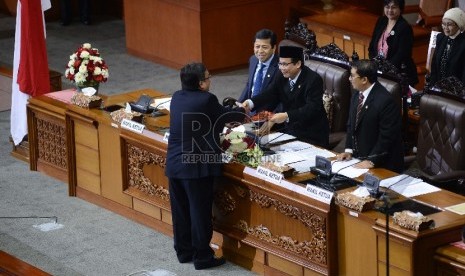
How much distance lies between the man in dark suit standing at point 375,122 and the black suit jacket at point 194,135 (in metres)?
0.83

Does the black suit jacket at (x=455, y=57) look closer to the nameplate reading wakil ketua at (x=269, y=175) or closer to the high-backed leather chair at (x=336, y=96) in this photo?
the high-backed leather chair at (x=336, y=96)

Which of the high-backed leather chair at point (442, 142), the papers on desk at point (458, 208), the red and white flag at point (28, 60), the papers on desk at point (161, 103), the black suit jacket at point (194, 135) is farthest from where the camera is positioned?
the red and white flag at point (28, 60)

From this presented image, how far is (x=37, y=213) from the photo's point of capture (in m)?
8.88

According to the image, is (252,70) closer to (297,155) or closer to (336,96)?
(336,96)

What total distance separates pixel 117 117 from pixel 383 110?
83.1 inches

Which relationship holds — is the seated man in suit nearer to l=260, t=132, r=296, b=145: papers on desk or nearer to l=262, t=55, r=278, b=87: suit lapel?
l=262, t=55, r=278, b=87: suit lapel

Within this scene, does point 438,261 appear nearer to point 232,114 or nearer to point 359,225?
point 359,225

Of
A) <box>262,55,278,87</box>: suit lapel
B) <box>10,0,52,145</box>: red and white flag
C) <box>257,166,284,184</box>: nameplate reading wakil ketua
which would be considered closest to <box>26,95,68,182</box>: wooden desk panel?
<box>10,0,52,145</box>: red and white flag

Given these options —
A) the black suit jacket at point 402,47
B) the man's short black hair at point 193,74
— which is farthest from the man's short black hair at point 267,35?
the black suit jacket at point 402,47

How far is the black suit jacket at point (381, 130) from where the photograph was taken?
7.55 meters

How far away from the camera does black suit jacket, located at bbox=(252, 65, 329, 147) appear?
8031mm

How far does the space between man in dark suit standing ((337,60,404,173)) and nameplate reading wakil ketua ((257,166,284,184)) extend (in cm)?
50

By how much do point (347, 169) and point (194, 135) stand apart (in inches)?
40.3

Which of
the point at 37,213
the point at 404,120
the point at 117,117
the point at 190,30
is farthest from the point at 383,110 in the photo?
the point at 190,30
